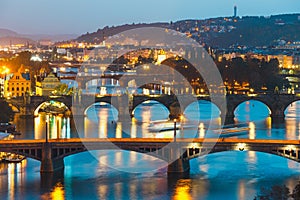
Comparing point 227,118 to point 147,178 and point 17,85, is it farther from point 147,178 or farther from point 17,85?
point 147,178

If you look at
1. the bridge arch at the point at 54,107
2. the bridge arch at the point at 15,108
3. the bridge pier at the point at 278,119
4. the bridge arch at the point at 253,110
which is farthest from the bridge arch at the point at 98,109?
the bridge pier at the point at 278,119

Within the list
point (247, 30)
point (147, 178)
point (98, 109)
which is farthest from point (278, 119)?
point (247, 30)

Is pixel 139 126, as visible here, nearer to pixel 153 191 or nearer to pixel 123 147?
pixel 123 147

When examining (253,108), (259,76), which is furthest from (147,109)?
(259,76)

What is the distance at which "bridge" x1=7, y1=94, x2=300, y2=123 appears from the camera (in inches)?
1353

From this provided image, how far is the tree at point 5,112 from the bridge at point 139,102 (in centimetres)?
114

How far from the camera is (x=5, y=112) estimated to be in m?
31.6

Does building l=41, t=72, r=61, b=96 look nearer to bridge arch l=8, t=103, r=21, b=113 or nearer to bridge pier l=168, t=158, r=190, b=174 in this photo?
bridge arch l=8, t=103, r=21, b=113

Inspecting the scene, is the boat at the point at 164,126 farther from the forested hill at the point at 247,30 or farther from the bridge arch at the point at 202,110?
the forested hill at the point at 247,30

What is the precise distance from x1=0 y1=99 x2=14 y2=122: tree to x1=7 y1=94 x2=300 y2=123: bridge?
3.74 feet

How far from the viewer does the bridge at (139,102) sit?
34.4 m

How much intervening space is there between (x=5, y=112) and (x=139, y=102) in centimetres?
617

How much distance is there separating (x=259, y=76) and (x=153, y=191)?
94.1 ft

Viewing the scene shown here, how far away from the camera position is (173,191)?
1894cm
